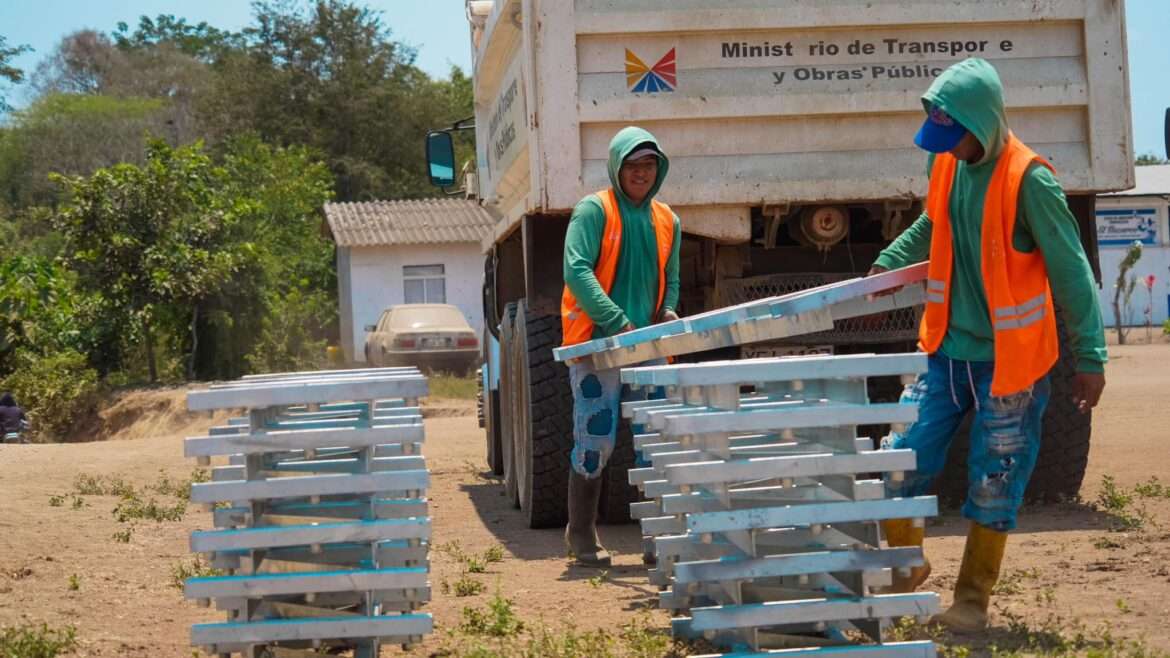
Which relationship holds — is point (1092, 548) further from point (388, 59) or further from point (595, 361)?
point (388, 59)

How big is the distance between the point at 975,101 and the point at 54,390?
17.7 meters

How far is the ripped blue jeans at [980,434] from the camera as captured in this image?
4.69m

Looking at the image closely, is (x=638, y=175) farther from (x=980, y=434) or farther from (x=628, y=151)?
(x=980, y=434)

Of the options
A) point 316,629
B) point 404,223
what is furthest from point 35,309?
point 316,629

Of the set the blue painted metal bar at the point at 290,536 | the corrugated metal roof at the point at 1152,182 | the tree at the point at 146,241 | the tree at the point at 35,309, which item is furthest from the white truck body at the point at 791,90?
the corrugated metal roof at the point at 1152,182

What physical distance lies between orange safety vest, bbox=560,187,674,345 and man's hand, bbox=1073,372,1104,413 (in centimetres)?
213

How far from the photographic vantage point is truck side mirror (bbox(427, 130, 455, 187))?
11.8 meters

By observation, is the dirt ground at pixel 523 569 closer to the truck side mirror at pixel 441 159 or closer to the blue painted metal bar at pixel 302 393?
the blue painted metal bar at pixel 302 393

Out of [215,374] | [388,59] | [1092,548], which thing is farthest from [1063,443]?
[388,59]

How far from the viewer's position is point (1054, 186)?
4.60m

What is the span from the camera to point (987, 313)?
4.69m

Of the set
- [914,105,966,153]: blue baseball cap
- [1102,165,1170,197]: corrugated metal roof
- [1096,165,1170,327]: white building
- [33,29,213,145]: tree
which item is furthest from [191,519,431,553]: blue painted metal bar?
[33,29,213,145]: tree

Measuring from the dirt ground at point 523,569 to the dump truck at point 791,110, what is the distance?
2.71 ft

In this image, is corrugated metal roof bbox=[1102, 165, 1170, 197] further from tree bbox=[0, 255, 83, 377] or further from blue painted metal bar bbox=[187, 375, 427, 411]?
blue painted metal bar bbox=[187, 375, 427, 411]
